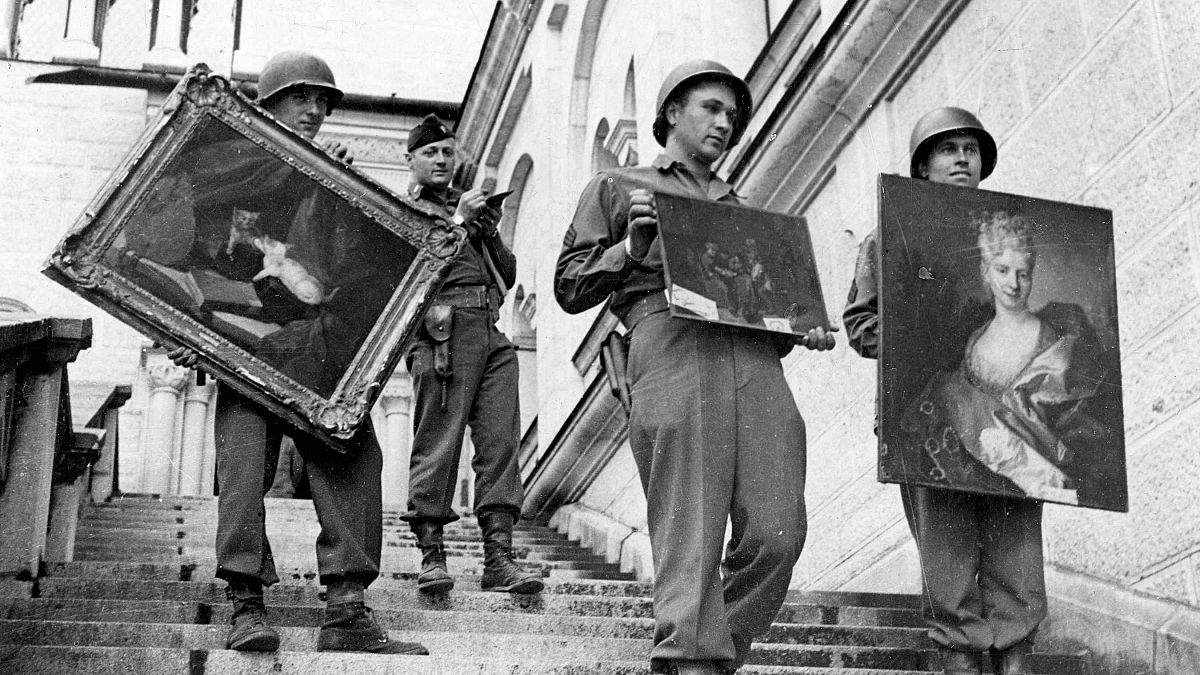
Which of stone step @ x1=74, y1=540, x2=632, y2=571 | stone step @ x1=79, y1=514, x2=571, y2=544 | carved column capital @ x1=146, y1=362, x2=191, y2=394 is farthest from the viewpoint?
carved column capital @ x1=146, y1=362, x2=191, y2=394

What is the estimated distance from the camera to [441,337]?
24.6ft

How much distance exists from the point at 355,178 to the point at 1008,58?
3.20 m

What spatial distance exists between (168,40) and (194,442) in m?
5.65

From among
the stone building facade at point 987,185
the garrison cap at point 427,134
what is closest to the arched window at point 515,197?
the stone building facade at point 987,185

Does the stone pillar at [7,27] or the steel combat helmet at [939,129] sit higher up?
the stone pillar at [7,27]

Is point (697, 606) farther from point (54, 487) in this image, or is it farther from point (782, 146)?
point (782, 146)

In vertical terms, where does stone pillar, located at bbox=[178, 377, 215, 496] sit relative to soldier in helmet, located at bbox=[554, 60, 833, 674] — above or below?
above

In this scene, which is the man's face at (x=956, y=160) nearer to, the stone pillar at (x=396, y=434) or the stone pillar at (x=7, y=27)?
the stone pillar at (x=396, y=434)

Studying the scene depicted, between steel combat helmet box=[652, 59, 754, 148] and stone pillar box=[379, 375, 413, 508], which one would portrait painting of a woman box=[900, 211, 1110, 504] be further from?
stone pillar box=[379, 375, 413, 508]

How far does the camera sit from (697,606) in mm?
5105

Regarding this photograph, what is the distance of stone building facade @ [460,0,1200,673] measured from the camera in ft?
21.6

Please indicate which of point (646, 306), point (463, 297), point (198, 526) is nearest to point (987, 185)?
point (463, 297)

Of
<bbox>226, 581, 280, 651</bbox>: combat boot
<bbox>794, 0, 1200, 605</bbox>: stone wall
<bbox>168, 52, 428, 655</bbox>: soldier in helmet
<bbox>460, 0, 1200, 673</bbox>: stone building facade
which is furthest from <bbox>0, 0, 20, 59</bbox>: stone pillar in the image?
<bbox>226, 581, 280, 651</bbox>: combat boot

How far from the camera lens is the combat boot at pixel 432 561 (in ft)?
23.4
